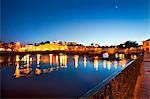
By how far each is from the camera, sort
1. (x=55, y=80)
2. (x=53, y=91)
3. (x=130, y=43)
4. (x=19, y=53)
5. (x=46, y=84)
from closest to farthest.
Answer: (x=53, y=91) → (x=46, y=84) → (x=55, y=80) → (x=130, y=43) → (x=19, y=53)

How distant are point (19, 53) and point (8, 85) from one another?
126245 millimetres

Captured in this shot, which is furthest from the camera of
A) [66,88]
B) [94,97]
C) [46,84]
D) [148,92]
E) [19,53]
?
[19,53]

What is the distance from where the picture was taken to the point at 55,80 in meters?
39.4

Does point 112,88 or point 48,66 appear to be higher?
point 112,88

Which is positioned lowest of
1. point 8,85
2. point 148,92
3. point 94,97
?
point 8,85

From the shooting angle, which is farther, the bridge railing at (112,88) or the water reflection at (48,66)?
the water reflection at (48,66)

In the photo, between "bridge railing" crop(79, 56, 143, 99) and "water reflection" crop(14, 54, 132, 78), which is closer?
"bridge railing" crop(79, 56, 143, 99)

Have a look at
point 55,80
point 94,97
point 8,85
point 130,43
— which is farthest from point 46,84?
point 130,43

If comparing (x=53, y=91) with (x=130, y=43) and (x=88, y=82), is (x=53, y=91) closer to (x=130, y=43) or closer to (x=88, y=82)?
(x=88, y=82)

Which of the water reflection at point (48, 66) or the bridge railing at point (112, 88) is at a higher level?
the bridge railing at point (112, 88)

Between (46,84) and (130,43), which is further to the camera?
(130,43)

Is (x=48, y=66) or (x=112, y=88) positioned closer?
(x=112, y=88)

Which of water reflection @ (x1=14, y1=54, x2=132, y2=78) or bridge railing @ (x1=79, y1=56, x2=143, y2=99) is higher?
bridge railing @ (x1=79, y1=56, x2=143, y2=99)

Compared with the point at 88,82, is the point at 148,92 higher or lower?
higher
